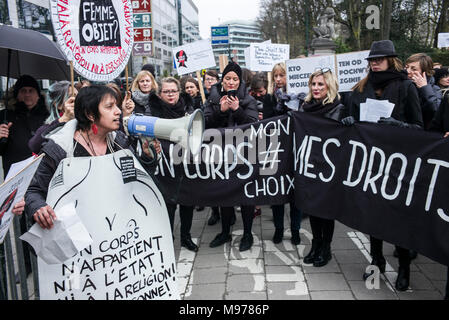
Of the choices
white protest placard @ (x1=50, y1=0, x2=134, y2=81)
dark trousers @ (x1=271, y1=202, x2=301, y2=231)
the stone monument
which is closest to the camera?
white protest placard @ (x1=50, y1=0, x2=134, y2=81)

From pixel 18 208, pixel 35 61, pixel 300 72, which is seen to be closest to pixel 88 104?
pixel 18 208

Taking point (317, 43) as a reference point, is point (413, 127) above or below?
below

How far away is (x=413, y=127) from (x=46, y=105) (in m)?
3.49

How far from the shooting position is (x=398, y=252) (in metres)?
3.43

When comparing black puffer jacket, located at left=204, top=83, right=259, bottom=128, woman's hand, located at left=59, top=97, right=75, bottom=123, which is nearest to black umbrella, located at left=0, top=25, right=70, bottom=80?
woman's hand, located at left=59, top=97, right=75, bottom=123

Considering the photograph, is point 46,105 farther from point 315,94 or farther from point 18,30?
point 315,94

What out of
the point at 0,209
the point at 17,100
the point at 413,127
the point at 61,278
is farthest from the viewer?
the point at 17,100

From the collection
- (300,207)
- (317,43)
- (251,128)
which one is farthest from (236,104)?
(317,43)

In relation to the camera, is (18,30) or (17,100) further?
(17,100)

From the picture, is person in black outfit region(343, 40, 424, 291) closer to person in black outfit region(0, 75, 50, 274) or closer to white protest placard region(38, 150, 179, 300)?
white protest placard region(38, 150, 179, 300)

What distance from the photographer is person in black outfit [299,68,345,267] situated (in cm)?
380

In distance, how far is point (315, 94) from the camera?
3.87 metres

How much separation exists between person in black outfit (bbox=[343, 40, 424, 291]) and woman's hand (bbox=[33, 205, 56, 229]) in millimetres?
2569

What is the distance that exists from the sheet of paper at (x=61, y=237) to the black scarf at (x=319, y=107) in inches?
102
